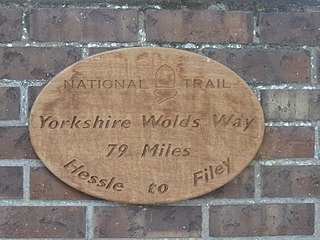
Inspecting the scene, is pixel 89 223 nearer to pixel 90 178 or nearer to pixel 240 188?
pixel 90 178

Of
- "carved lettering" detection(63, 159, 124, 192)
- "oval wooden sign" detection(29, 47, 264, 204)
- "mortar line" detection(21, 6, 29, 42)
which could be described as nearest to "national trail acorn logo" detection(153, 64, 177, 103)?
"oval wooden sign" detection(29, 47, 264, 204)

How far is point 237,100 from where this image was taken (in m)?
1.44

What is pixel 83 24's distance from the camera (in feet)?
4.74

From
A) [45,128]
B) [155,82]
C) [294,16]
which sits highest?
[294,16]

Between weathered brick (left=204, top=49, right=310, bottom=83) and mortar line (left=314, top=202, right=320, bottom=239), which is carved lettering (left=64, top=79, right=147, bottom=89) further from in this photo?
mortar line (left=314, top=202, right=320, bottom=239)

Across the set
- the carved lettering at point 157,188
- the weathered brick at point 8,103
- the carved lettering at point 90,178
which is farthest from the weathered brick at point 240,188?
the weathered brick at point 8,103

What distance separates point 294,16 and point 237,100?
245mm

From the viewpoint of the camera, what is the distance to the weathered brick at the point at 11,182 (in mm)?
1445

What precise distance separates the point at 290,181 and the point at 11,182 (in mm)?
648

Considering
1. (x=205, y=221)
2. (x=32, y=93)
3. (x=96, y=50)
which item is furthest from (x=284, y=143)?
(x=32, y=93)

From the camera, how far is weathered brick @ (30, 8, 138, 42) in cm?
144

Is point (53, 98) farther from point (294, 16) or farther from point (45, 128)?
point (294, 16)

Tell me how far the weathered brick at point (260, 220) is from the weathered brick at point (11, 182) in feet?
1.47

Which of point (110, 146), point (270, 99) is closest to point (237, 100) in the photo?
point (270, 99)
